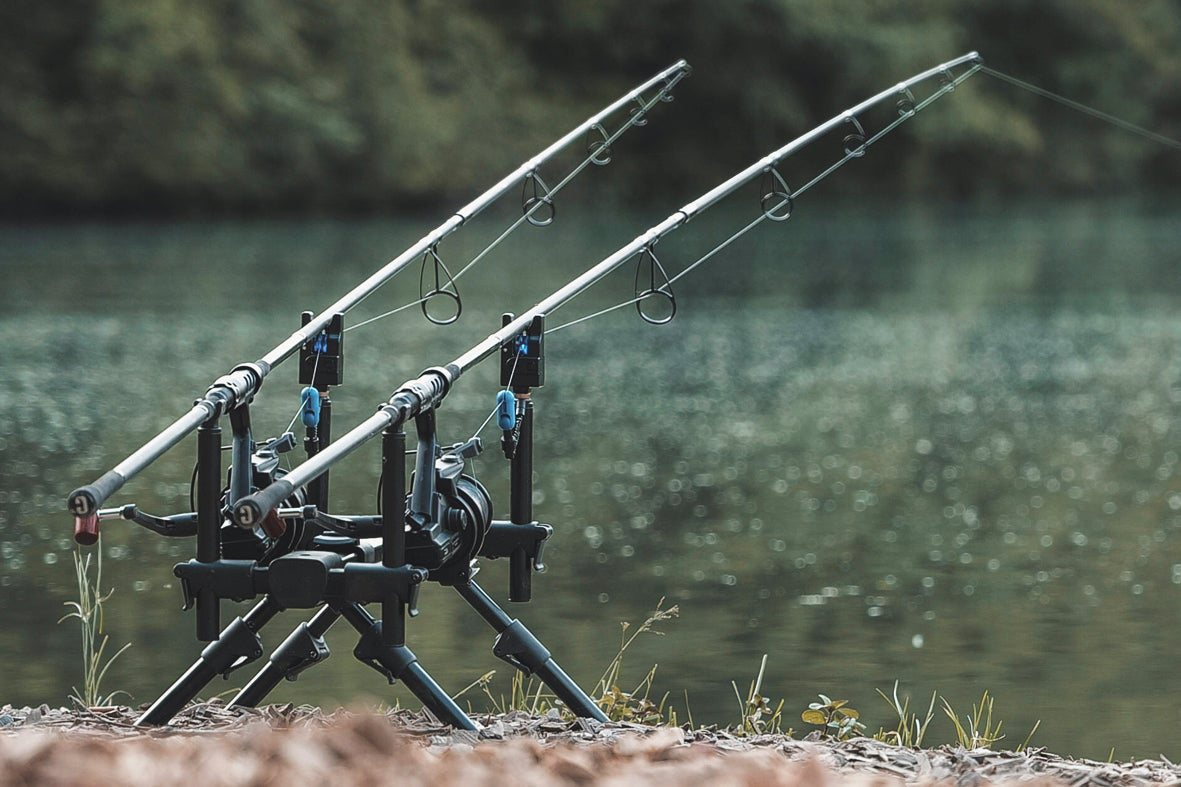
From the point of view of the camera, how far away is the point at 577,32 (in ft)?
176

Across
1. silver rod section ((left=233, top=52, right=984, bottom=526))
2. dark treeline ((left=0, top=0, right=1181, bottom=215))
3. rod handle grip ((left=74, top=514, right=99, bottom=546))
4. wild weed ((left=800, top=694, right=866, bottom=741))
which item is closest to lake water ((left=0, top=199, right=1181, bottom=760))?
wild weed ((left=800, top=694, right=866, bottom=741))

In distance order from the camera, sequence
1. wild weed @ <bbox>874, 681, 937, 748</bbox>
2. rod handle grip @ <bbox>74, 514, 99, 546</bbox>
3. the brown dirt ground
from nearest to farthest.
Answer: the brown dirt ground < rod handle grip @ <bbox>74, 514, 99, 546</bbox> < wild weed @ <bbox>874, 681, 937, 748</bbox>

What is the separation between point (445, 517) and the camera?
4922 mm

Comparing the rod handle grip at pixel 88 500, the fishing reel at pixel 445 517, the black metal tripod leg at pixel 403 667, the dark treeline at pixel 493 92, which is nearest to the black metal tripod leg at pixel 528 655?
the fishing reel at pixel 445 517

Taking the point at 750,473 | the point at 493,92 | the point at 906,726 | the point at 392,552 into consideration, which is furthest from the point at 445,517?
the point at 493,92

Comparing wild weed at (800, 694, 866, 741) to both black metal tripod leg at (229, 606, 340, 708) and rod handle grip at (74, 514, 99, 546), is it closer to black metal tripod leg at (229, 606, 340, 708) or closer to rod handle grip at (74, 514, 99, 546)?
black metal tripod leg at (229, 606, 340, 708)

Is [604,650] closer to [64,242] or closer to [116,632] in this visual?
[116,632]

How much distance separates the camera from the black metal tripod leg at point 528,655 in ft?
16.4

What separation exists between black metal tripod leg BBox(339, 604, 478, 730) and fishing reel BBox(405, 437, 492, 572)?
191 mm

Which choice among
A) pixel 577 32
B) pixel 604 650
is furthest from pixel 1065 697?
pixel 577 32

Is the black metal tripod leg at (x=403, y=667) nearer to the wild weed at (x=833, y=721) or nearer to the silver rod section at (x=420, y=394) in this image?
the silver rod section at (x=420, y=394)

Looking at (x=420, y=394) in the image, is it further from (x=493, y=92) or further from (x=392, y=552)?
(x=493, y=92)

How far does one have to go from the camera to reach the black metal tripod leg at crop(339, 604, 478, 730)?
4766 millimetres

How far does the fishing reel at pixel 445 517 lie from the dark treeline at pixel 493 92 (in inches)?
1444
